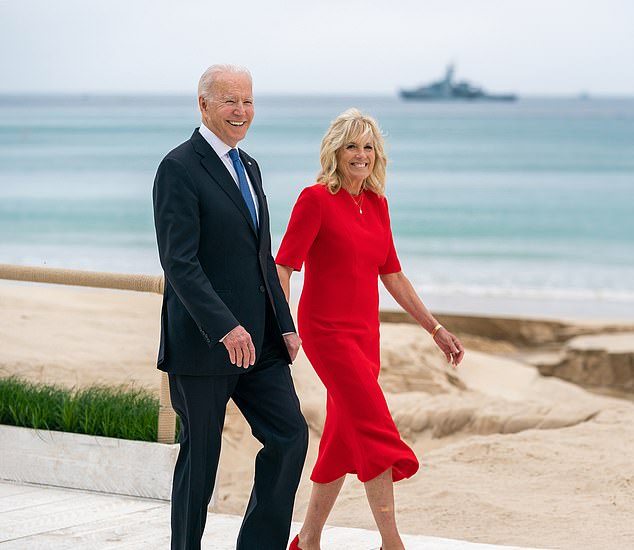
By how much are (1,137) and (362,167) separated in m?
45.0

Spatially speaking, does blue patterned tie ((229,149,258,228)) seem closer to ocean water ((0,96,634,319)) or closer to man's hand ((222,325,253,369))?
man's hand ((222,325,253,369))

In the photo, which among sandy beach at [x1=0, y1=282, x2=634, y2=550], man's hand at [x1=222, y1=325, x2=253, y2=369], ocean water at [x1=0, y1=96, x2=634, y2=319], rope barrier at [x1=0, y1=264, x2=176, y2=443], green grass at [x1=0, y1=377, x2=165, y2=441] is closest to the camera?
man's hand at [x1=222, y1=325, x2=253, y2=369]

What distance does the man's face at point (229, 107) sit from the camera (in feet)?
10.8

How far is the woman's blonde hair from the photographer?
148 inches

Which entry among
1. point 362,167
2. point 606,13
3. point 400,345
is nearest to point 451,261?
point 400,345

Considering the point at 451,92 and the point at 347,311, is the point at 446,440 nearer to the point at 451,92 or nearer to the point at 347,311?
the point at 347,311

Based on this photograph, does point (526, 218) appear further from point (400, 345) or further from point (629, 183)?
point (400, 345)

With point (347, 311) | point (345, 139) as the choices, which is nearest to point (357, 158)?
point (345, 139)

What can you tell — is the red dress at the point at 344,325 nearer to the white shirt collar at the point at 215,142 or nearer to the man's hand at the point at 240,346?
the white shirt collar at the point at 215,142

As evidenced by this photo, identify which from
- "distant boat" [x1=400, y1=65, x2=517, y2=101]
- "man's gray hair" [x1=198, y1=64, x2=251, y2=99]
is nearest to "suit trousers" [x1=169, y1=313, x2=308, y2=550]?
"man's gray hair" [x1=198, y1=64, x2=251, y2=99]

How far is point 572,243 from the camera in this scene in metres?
25.6

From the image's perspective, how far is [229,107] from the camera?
3.31 metres

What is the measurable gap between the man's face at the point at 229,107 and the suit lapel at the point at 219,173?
6cm

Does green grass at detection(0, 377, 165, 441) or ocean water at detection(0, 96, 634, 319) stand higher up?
green grass at detection(0, 377, 165, 441)
